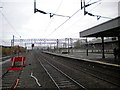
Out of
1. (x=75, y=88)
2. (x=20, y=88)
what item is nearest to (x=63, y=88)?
(x=75, y=88)

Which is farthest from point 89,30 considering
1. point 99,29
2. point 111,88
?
point 111,88

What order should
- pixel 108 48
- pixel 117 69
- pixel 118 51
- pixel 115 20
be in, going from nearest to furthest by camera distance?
pixel 117 69 < pixel 115 20 < pixel 118 51 < pixel 108 48

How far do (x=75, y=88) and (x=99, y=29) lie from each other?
13.5 metres

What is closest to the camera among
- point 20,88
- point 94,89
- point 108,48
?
point 94,89

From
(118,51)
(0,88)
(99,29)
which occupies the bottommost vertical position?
(0,88)

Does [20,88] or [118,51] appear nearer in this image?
[20,88]

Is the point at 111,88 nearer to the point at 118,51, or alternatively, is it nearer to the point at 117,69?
the point at 117,69

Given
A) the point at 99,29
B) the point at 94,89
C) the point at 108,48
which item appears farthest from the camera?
the point at 108,48

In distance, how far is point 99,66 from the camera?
1892 centimetres

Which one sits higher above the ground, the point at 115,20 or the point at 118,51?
the point at 115,20

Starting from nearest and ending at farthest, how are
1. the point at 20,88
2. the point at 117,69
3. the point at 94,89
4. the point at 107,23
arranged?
the point at 94,89, the point at 20,88, the point at 117,69, the point at 107,23

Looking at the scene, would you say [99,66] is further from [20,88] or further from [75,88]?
[20,88]

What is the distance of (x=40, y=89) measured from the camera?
9055 mm

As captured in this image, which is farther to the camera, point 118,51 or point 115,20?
point 118,51
